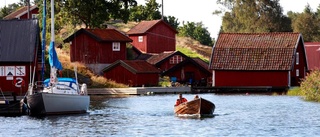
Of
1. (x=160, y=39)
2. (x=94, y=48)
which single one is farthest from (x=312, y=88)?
(x=160, y=39)

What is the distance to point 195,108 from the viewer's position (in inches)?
2089

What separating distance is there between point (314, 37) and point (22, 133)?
9784 centimetres

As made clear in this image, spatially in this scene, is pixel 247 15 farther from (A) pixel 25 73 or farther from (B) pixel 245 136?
(B) pixel 245 136

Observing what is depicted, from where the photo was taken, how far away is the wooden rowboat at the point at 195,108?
5269 centimetres

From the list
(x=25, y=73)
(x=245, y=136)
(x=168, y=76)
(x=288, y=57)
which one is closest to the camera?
(x=245, y=136)

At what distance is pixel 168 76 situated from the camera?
101 m

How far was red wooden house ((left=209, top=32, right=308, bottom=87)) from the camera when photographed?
9338cm

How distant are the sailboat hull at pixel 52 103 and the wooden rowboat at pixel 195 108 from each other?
674 centimetres

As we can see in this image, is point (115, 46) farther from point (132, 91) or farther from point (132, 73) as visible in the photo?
point (132, 91)

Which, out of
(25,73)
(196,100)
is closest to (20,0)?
(25,73)

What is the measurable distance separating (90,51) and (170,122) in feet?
160

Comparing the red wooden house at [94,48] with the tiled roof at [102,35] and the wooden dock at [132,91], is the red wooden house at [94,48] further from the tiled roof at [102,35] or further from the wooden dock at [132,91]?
the wooden dock at [132,91]

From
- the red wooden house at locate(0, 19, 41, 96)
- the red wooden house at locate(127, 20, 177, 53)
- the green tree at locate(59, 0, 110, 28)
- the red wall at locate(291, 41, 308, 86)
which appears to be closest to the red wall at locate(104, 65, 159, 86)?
the green tree at locate(59, 0, 110, 28)

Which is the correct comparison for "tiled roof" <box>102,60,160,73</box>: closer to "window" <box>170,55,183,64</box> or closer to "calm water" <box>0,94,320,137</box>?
"window" <box>170,55,183,64</box>
